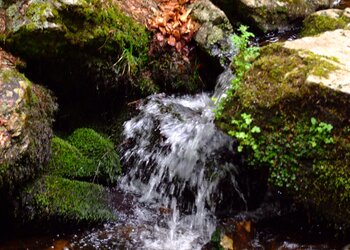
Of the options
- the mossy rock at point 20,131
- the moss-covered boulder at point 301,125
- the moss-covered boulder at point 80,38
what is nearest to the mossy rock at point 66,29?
the moss-covered boulder at point 80,38

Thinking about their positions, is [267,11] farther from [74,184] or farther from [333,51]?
[74,184]

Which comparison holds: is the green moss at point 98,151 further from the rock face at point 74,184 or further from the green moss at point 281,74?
the green moss at point 281,74

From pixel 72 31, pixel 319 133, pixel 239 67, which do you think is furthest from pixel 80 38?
pixel 319 133

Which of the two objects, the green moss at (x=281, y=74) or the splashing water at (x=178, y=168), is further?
the splashing water at (x=178, y=168)

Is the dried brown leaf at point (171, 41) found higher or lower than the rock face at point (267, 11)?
lower

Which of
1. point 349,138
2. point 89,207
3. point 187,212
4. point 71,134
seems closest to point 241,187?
point 187,212

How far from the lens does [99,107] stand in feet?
18.5

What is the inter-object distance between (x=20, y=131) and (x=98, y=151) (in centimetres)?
123

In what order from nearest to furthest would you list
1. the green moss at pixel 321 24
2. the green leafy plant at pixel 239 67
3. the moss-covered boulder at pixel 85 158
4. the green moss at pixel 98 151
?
the green leafy plant at pixel 239 67 → the moss-covered boulder at pixel 85 158 → the green moss at pixel 98 151 → the green moss at pixel 321 24

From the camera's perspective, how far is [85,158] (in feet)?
16.1

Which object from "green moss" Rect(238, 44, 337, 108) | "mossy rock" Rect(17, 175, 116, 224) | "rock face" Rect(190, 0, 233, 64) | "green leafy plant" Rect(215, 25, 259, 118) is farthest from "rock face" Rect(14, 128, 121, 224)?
"rock face" Rect(190, 0, 233, 64)

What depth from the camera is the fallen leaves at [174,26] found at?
5887 mm

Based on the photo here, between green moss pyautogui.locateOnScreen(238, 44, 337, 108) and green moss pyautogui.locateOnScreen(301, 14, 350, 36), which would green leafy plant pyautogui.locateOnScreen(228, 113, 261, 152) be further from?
green moss pyautogui.locateOnScreen(301, 14, 350, 36)

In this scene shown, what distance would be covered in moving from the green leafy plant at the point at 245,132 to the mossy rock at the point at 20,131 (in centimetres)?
200
